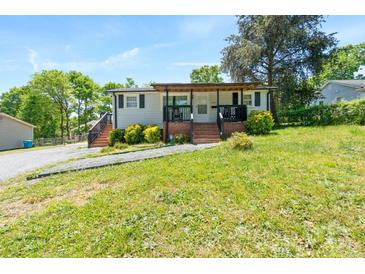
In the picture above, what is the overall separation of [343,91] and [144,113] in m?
21.5

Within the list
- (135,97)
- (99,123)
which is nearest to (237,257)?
(135,97)

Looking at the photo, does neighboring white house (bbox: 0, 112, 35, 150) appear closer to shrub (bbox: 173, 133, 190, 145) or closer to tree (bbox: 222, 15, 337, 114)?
shrub (bbox: 173, 133, 190, 145)

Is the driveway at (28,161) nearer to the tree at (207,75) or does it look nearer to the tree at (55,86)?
the tree at (55,86)

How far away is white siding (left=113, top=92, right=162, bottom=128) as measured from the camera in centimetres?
1703

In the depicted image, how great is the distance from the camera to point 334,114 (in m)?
14.7

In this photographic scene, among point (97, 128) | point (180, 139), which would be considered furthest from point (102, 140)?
point (180, 139)

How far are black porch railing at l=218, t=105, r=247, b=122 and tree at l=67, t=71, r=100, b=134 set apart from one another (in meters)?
31.5

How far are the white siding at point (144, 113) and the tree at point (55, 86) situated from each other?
23939 mm

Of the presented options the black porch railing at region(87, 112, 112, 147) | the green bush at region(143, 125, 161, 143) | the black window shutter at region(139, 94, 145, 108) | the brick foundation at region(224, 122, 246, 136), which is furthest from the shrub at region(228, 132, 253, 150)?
the black porch railing at region(87, 112, 112, 147)

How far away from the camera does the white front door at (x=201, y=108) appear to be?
56.9 feet

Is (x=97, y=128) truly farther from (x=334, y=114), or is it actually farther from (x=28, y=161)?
(x=334, y=114)

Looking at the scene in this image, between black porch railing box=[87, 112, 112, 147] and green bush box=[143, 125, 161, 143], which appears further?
black porch railing box=[87, 112, 112, 147]
